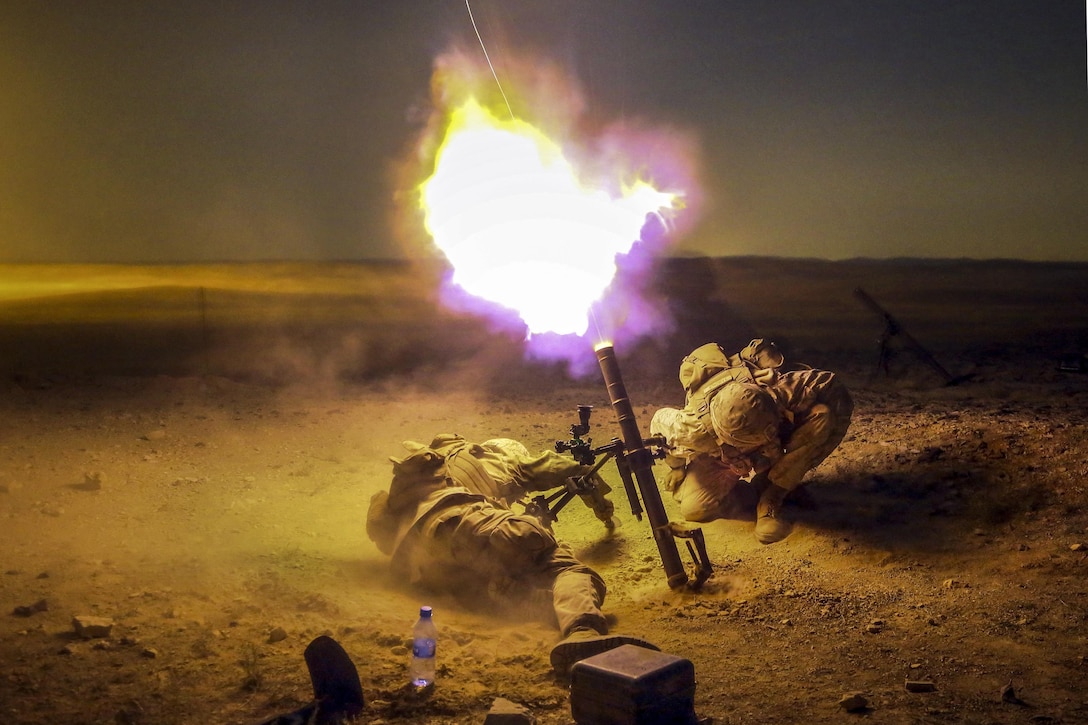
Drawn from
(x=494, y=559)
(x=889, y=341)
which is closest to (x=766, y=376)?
(x=494, y=559)

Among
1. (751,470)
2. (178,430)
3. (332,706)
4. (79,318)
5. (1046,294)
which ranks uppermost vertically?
(79,318)

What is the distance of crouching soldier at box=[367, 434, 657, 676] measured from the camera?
209 inches

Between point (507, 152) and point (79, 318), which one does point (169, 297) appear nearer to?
point (79, 318)

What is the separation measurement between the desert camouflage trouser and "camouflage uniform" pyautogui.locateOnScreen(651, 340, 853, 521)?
2.39 meters

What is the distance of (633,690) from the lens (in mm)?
3449

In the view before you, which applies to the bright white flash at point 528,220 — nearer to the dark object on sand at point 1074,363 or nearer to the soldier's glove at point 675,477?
the soldier's glove at point 675,477

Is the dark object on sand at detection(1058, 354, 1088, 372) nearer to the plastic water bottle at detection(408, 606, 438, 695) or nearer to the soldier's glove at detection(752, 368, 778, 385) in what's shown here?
the soldier's glove at detection(752, 368, 778, 385)

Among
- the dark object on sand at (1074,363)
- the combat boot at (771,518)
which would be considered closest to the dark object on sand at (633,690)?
the combat boot at (771,518)

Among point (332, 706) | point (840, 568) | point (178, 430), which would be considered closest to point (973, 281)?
point (840, 568)

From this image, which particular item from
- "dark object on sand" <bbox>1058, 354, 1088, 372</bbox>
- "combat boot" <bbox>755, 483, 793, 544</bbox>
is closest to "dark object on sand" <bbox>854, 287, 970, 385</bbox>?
"dark object on sand" <bbox>1058, 354, 1088, 372</bbox>

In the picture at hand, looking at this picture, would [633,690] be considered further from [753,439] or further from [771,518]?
[771,518]

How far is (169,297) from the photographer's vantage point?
12281mm

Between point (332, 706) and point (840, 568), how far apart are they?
13.6 ft

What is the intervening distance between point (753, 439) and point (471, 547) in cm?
282
